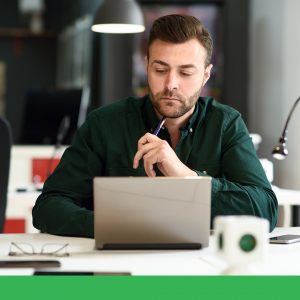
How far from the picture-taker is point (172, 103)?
2.46m

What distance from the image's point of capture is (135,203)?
6.32ft

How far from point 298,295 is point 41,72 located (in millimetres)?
8581

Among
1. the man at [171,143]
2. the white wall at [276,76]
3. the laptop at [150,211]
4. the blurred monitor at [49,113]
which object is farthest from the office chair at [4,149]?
the white wall at [276,76]

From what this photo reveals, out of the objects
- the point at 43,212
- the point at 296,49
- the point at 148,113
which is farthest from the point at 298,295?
the point at 296,49

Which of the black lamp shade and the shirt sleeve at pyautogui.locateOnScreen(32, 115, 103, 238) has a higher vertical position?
the black lamp shade

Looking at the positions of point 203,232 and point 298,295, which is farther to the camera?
point 203,232

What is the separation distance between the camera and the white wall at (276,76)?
5.71 m

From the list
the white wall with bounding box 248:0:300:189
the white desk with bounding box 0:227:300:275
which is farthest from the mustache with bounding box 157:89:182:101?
the white wall with bounding box 248:0:300:189

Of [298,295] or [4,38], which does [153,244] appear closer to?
[298,295]

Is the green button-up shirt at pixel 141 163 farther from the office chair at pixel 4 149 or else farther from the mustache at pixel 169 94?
the office chair at pixel 4 149

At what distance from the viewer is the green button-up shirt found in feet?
7.97

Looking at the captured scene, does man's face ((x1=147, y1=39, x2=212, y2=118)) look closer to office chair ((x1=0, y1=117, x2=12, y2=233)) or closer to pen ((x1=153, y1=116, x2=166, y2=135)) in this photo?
pen ((x1=153, y1=116, x2=166, y2=135))

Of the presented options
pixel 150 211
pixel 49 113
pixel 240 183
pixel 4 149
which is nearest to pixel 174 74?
pixel 240 183

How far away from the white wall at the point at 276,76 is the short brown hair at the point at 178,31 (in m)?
2.98
